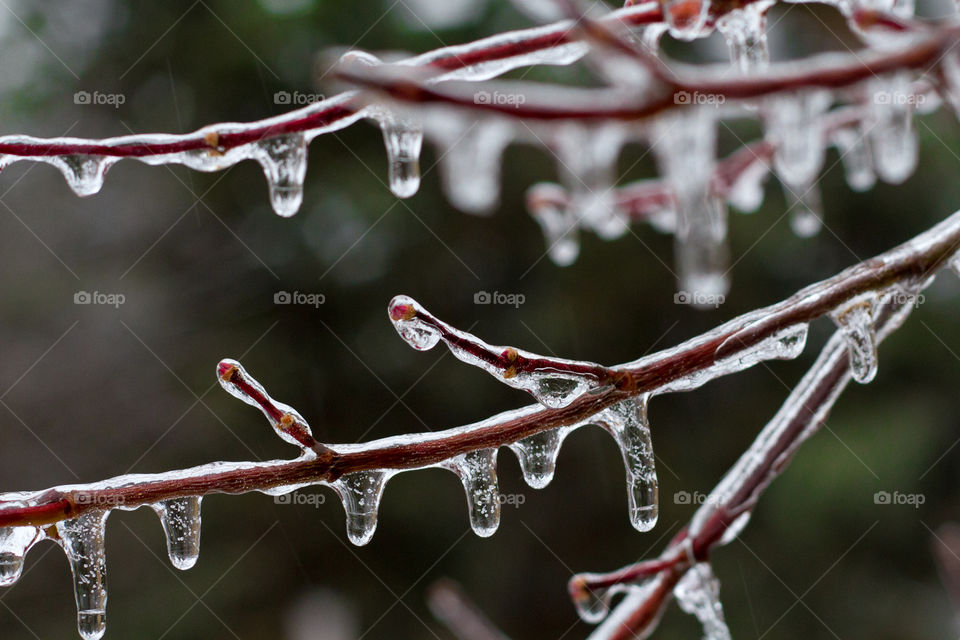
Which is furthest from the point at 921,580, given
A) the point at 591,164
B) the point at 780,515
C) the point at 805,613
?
the point at 591,164

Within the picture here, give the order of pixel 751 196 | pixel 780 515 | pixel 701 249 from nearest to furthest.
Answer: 1. pixel 701 249
2. pixel 751 196
3. pixel 780 515

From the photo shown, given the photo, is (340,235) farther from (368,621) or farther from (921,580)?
(921,580)
